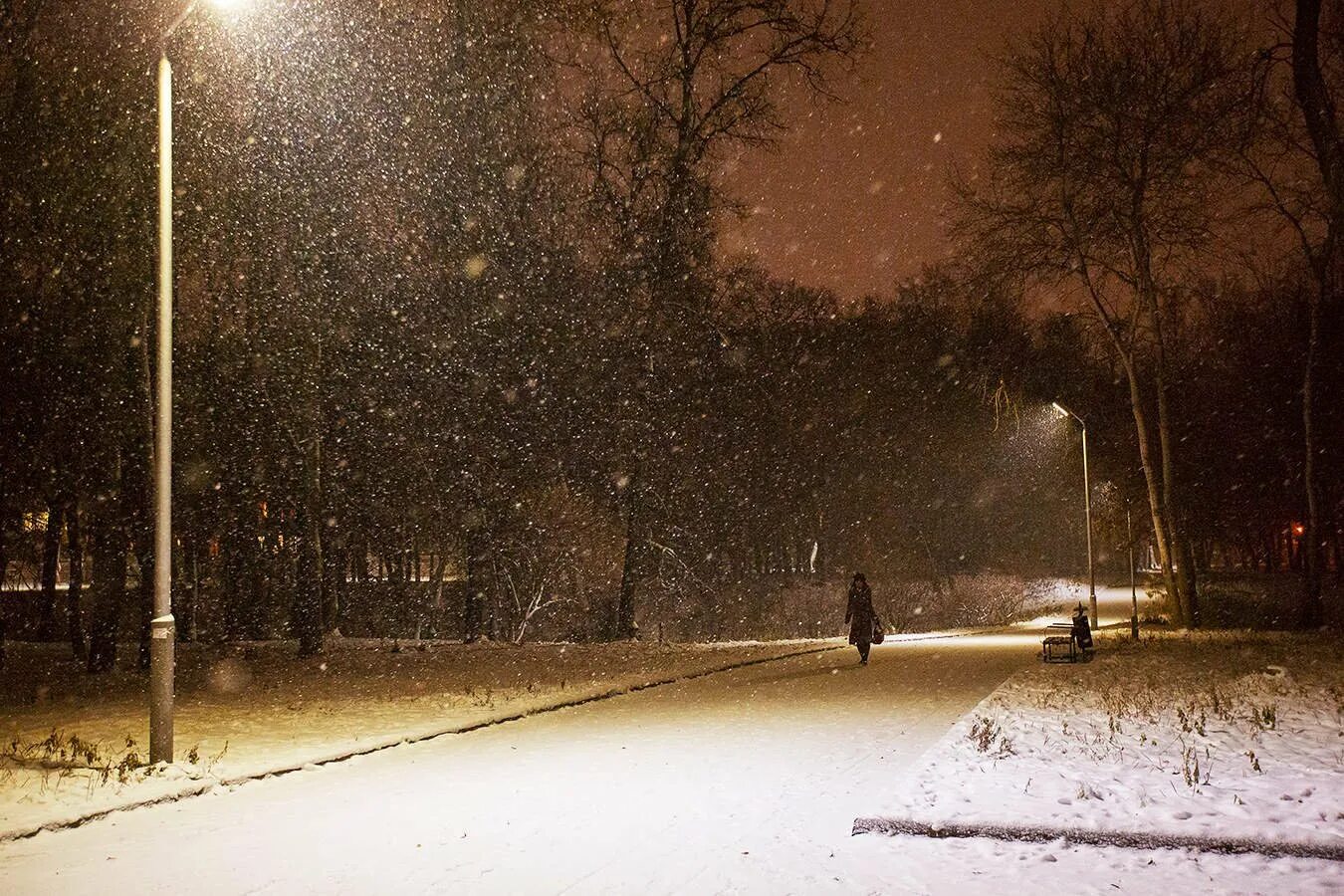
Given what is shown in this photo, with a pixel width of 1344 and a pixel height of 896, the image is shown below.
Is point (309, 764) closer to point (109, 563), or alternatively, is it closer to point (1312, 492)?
point (109, 563)

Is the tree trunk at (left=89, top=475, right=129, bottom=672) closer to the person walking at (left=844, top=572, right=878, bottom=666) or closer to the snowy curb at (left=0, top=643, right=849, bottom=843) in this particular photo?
the snowy curb at (left=0, top=643, right=849, bottom=843)

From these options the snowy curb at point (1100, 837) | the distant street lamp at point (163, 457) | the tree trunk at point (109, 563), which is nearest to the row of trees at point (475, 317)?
the tree trunk at point (109, 563)

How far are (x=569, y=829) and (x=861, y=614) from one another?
14.9 meters

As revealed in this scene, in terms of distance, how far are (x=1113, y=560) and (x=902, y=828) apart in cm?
9368

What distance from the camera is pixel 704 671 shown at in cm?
2039

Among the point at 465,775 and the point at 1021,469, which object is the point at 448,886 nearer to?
the point at 465,775

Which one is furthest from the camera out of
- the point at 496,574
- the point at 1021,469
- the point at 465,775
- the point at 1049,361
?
the point at 1021,469

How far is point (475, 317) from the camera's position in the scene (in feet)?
86.2

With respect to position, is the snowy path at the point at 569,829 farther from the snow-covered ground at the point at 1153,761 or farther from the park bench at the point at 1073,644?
the park bench at the point at 1073,644

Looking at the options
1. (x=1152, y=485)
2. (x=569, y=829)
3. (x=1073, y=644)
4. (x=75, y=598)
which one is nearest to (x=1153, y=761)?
(x=569, y=829)

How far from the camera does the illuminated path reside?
6539 millimetres

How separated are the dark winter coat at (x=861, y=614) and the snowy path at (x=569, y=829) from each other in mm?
8744

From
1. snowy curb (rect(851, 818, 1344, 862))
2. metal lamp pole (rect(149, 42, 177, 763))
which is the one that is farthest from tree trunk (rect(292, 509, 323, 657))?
snowy curb (rect(851, 818, 1344, 862))

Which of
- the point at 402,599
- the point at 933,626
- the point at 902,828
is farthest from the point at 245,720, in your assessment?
the point at 933,626
